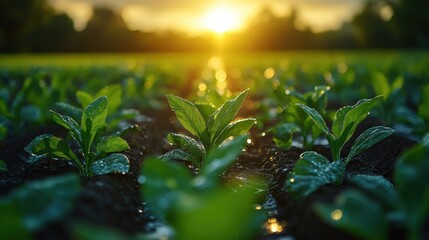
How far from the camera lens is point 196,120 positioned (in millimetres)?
2793

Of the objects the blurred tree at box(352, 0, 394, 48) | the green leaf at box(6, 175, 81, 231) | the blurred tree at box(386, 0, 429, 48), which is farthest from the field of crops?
the blurred tree at box(352, 0, 394, 48)

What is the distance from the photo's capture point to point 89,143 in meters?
2.76

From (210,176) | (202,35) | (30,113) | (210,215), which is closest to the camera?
(210,215)

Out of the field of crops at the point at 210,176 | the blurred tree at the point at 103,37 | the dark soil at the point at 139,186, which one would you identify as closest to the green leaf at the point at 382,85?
the field of crops at the point at 210,176

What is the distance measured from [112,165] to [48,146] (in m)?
0.37

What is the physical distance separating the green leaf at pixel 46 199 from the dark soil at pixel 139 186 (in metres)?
0.16

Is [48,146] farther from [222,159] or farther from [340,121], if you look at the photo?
[340,121]

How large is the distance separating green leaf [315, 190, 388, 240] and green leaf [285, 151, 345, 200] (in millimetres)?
641

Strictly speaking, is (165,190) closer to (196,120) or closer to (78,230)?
(78,230)

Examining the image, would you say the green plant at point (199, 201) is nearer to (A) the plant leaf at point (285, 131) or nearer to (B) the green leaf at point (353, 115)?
(B) the green leaf at point (353, 115)

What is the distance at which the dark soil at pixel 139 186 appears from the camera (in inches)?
77.2

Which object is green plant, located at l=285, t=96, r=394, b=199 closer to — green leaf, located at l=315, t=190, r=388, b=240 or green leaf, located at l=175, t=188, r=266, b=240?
green leaf, located at l=315, t=190, r=388, b=240

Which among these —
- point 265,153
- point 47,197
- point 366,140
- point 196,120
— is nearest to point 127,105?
point 265,153

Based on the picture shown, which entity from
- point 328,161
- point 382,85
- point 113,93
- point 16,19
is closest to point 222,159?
point 328,161
